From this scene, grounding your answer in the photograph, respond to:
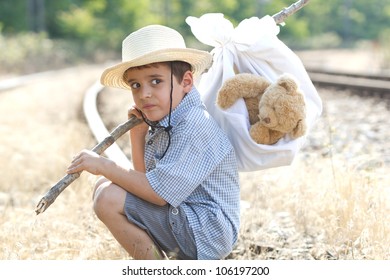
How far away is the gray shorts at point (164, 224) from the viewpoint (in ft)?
10.9

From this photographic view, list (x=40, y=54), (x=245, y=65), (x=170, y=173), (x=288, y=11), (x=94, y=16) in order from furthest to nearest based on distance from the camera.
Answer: (x=94, y=16) → (x=40, y=54) → (x=288, y=11) → (x=245, y=65) → (x=170, y=173)

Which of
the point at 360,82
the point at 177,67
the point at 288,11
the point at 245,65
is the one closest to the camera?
the point at 177,67

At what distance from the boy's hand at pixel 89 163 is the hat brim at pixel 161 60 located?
1.43 feet

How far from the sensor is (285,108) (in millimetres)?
3266

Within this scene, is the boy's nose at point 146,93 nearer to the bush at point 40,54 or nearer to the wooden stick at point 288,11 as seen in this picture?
the wooden stick at point 288,11

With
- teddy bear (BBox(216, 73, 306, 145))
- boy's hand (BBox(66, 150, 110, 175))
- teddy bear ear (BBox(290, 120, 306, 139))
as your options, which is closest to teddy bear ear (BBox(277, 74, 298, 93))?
teddy bear (BBox(216, 73, 306, 145))

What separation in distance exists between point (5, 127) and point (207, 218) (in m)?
6.23

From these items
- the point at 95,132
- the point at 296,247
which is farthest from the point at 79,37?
the point at 296,247

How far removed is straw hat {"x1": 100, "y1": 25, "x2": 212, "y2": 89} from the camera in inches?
129

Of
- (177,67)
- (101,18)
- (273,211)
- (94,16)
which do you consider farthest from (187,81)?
(94,16)

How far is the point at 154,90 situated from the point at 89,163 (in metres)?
A: 0.44

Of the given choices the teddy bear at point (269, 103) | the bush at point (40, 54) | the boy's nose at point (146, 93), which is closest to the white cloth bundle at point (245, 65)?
the teddy bear at point (269, 103)

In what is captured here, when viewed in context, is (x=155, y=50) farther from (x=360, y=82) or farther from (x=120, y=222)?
(x=360, y=82)
